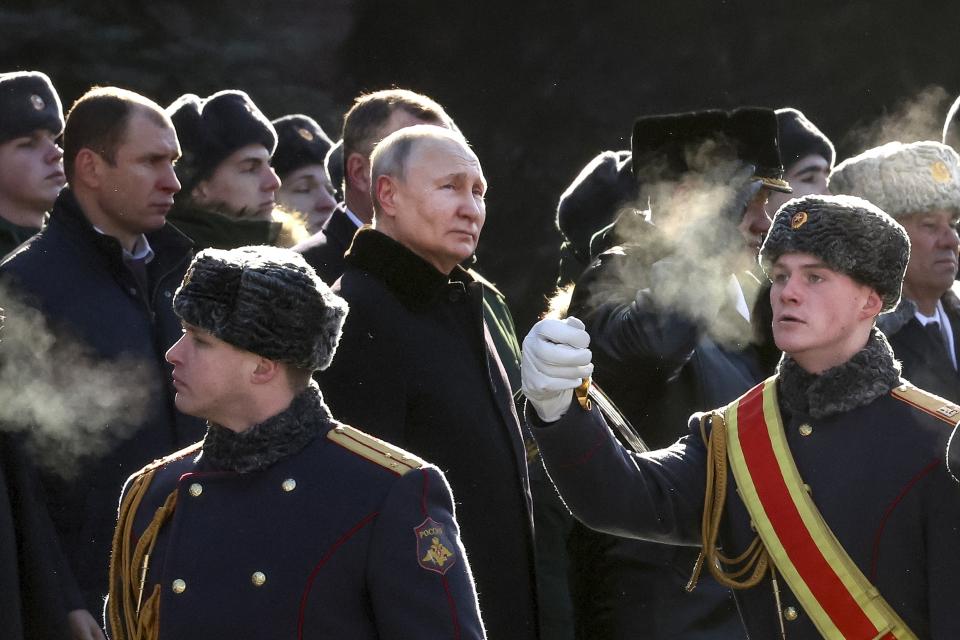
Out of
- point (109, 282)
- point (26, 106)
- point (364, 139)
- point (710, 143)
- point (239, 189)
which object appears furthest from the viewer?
point (239, 189)

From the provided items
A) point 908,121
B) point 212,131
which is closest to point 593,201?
point 212,131

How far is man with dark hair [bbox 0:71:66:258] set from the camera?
20.2ft

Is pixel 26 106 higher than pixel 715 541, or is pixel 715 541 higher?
pixel 26 106

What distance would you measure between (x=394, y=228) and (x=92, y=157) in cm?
123

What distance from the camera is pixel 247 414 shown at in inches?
156

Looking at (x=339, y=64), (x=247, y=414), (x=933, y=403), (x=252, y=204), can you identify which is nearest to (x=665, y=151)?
(x=252, y=204)

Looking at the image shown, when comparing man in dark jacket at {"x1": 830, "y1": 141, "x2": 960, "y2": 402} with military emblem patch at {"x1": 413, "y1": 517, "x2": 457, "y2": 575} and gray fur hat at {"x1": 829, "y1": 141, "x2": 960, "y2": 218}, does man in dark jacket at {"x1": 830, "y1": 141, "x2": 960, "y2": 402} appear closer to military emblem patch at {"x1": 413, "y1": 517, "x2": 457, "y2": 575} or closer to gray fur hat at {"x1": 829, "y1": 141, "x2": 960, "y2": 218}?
gray fur hat at {"x1": 829, "y1": 141, "x2": 960, "y2": 218}

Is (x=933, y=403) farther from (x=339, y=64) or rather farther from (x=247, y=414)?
(x=339, y=64)

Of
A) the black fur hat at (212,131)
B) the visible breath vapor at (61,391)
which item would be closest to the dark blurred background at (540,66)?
the black fur hat at (212,131)

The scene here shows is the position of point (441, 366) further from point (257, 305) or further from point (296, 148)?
point (296, 148)

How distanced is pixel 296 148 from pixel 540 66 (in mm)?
1730

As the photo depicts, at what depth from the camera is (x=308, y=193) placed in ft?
26.4

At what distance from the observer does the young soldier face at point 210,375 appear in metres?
3.94

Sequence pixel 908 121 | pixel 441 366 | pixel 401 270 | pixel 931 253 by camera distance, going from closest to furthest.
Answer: pixel 441 366 → pixel 401 270 → pixel 931 253 → pixel 908 121
